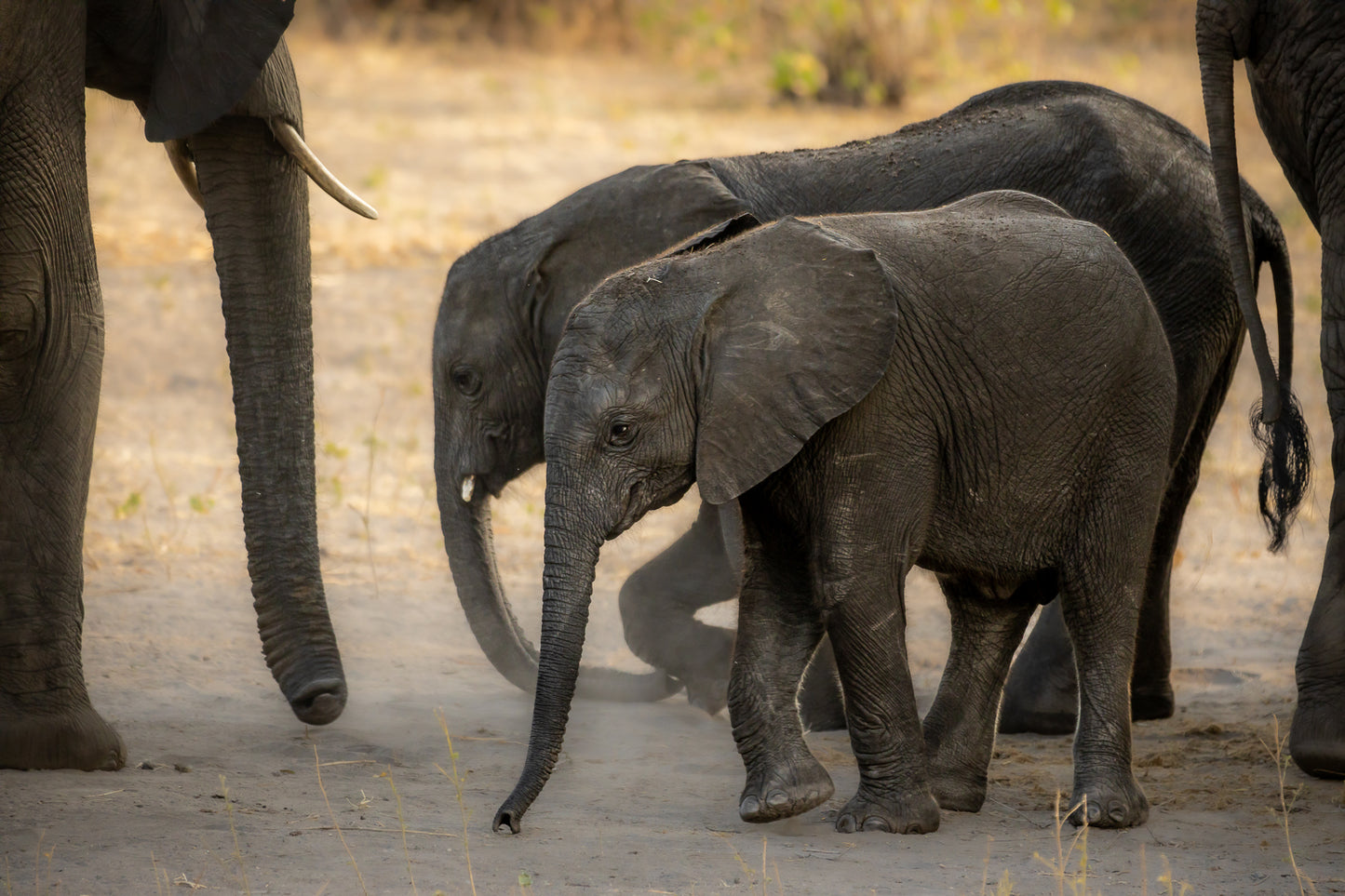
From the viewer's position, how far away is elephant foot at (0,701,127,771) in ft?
14.1

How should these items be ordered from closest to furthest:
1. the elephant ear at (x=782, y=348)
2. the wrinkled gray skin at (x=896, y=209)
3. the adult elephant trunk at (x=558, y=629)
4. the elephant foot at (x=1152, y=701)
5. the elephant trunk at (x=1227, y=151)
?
the adult elephant trunk at (x=558, y=629), the elephant ear at (x=782, y=348), the elephant trunk at (x=1227, y=151), the wrinkled gray skin at (x=896, y=209), the elephant foot at (x=1152, y=701)

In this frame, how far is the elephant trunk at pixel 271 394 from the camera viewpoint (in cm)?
456

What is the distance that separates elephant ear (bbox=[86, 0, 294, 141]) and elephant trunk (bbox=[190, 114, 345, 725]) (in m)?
0.19

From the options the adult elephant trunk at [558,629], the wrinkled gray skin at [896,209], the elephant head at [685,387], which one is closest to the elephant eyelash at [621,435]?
the elephant head at [685,387]

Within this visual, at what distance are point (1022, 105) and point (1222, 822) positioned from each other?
2.30 meters

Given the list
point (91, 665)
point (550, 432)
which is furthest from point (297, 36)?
point (550, 432)

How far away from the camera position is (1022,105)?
5500mm

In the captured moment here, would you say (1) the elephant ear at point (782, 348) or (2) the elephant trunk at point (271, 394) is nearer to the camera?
(1) the elephant ear at point (782, 348)

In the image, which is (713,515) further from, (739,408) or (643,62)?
(643,62)

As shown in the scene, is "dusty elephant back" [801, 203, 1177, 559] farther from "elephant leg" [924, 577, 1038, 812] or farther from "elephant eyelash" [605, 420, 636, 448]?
"elephant eyelash" [605, 420, 636, 448]

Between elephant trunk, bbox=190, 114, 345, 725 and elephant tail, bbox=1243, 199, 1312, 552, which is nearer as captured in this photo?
elephant trunk, bbox=190, 114, 345, 725

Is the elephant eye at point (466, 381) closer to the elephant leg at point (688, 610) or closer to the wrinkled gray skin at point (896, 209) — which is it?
the wrinkled gray skin at point (896, 209)

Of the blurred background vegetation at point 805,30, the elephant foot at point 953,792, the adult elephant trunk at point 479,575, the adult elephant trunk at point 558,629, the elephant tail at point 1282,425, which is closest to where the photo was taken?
the adult elephant trunk at point 558,629

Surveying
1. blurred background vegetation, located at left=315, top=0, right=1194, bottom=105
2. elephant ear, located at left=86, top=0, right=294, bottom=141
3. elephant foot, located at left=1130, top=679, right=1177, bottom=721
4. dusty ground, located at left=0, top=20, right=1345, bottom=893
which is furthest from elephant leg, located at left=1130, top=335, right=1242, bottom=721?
blurred background vegetation, located at left=315, top=0, right=1194, bottom=105
